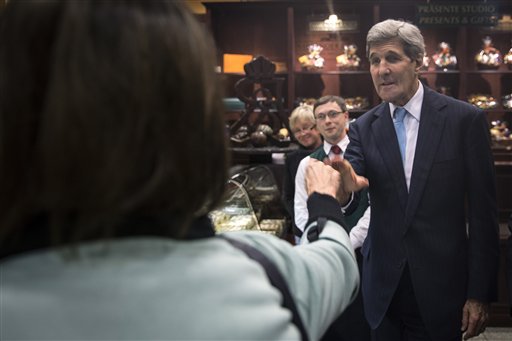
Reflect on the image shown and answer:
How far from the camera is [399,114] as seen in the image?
2113 millimetres

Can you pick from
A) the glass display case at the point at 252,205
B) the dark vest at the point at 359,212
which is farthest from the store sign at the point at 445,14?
the dark vest at the point at 359,212

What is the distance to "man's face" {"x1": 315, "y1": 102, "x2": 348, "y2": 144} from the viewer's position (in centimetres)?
321

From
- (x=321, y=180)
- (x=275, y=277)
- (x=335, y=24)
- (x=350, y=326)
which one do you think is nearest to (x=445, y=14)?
(x=335, y=24)

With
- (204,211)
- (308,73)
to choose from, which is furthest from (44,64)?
(308,73)

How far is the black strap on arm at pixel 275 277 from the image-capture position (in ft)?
2.59

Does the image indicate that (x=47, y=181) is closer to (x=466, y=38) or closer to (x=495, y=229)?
(x=495, y=229)

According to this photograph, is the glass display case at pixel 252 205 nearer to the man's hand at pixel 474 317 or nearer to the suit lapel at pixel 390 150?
the suit lapel at pixel 390 150

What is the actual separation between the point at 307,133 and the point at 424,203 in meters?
1.80

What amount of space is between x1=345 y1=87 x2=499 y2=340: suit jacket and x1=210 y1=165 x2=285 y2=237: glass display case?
45.7 inches

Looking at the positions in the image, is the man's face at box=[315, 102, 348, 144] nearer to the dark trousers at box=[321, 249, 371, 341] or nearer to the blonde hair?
the blonde hair

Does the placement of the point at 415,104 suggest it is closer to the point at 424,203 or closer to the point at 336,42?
the point at 424,203

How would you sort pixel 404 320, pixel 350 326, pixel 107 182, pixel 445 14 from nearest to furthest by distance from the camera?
pixel 107 182 → pixel 404 320 → pixel 350 326 → pixel 445 14

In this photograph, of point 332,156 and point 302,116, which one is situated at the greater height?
point 302,116

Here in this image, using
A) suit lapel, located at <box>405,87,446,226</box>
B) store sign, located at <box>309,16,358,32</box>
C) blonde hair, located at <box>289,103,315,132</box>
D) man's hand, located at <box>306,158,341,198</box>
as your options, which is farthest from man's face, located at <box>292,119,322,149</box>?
store sign, located at <box>309,16,358,32</box>
